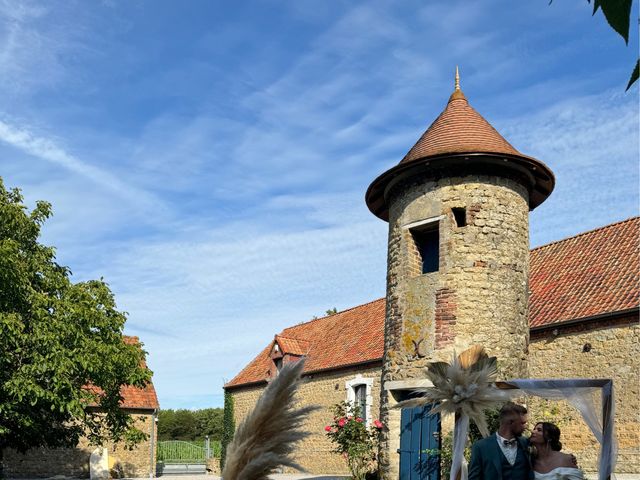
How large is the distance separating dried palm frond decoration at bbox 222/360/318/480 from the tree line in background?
5038cm

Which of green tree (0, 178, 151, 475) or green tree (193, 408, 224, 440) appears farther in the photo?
green tree (193, 408, 224, 440)

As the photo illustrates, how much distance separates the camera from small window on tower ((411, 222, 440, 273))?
12742 mm

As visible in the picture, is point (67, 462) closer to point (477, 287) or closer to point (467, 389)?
point (477, 287)

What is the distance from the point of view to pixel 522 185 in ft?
42.4

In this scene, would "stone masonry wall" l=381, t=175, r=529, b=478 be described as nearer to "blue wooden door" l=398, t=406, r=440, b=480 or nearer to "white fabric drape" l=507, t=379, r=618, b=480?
"blue wooden door" l=398, t=406, r=440, b=480

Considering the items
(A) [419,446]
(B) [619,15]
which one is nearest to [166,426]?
(A) [419,446]

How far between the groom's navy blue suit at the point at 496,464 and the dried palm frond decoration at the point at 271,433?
4089mm

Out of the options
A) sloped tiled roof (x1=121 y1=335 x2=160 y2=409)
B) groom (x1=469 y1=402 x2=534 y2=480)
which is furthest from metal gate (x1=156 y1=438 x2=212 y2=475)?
groom (x1=469 y1=402 x2=534 y2=480)

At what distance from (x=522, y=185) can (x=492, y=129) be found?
1.35 metres

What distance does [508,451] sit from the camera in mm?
5023

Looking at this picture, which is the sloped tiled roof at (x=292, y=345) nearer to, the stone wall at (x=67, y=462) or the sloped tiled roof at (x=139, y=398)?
the stone wall at (x=67, y=462)

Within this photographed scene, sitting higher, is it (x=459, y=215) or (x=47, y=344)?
(x=459, y=215)

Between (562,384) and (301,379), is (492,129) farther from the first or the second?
(301,379)

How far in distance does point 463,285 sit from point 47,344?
8524 mm
